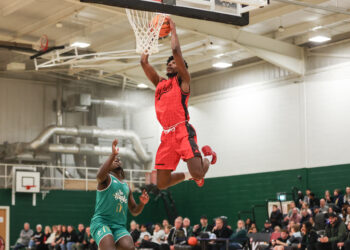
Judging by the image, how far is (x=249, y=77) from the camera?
90.0 ft

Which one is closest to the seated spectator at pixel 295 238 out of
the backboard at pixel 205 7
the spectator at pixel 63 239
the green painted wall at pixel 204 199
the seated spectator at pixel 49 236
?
the green painted wall at pixel 204 199

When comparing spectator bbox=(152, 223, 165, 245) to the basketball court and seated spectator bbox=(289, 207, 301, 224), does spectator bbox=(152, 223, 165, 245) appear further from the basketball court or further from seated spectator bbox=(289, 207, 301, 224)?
seated spectator bbox=(289, 207, 301, 224)

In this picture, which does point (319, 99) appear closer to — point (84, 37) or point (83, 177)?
point (84, 37)

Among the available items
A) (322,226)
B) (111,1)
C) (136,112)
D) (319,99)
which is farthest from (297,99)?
(111,1)

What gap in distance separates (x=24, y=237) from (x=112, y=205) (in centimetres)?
1712

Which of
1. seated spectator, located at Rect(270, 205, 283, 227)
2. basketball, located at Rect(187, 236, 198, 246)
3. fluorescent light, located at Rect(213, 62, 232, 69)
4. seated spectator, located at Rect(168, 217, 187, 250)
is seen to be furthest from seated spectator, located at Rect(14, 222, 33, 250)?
fluorescent light, located at Rect(213, 62, 232, 69)

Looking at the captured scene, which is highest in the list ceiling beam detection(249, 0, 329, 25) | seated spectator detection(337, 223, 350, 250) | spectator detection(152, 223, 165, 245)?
ceiling beam detection(249, 0, 329, 25)

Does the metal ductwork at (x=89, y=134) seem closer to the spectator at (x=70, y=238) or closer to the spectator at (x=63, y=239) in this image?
the spectator at (x=63, y=239)

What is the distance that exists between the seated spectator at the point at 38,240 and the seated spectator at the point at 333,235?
452 inches

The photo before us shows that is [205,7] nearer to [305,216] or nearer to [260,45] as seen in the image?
[305,216]

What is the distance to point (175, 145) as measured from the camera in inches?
341

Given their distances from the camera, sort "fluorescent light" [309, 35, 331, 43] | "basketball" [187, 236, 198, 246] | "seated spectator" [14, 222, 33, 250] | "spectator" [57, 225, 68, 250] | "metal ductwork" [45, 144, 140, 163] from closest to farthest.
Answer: "basketball" [187, 236, 198, 246], "fluorescent light" [309, 35, 331, 43], "spectator" [57, 225, 68, 250], "seated spectator" [14, 222, 33, 250], "metal ductwork" [45, 144, 140, 163]

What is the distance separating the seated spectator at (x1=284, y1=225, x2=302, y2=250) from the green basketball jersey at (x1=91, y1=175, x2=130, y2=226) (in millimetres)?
9633

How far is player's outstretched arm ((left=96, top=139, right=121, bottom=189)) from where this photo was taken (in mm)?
8836
